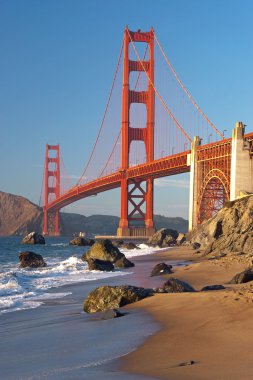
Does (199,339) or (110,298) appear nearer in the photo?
(199,339)

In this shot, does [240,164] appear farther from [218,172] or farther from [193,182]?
[193,182]

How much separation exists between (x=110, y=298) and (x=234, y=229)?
22.9 meters

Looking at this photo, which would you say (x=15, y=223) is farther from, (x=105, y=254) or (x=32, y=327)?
(x=32, y=327)

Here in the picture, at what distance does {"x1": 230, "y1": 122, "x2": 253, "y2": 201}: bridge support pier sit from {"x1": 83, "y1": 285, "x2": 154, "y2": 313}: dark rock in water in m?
39.2

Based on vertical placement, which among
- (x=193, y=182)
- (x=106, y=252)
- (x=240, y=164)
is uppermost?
(x=240, y=164)

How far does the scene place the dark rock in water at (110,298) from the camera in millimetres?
10338

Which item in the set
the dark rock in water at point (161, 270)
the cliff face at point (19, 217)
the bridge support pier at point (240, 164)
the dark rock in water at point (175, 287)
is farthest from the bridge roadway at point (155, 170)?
the cliff face at point (19, 217)

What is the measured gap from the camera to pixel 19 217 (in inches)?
7264

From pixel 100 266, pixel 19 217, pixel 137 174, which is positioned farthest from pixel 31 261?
pixel 19 217

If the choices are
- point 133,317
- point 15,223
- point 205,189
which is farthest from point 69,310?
point 15,223

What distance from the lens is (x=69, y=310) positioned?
11.0 meters

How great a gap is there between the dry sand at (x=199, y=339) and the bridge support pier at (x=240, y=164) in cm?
3958

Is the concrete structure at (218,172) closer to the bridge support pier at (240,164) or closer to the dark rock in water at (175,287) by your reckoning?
the bridge support pier at (240,164)

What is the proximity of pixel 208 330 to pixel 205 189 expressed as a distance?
172 ft
